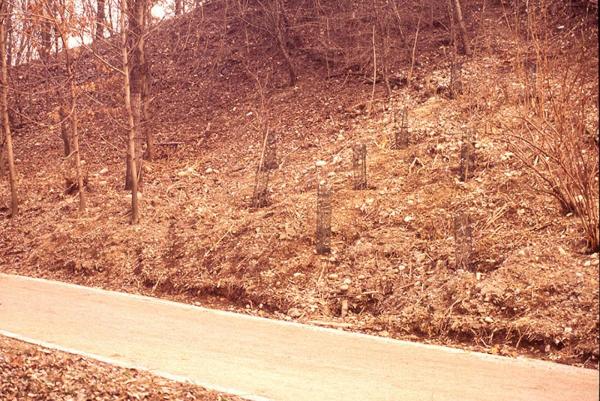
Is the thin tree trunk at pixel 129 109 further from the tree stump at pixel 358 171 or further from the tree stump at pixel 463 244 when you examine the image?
the tree stump at pixel 463 244

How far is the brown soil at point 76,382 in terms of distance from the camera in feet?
18.8

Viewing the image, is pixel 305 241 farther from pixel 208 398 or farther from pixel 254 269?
pixel 208 398

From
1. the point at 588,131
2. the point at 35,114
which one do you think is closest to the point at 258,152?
the point at 588,131

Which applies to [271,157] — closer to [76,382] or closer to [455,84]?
[455,84]

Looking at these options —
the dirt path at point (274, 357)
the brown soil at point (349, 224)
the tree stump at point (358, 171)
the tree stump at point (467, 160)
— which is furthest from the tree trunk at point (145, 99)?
the tree stump at point (467, 160)

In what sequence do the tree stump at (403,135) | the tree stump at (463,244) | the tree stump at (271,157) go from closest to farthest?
the tree stump at (463,244) → the tree stump at (403,135) → the tree stump at (271,157)

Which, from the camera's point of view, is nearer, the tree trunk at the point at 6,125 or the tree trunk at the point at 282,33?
the tree trunk at the point at 6,125

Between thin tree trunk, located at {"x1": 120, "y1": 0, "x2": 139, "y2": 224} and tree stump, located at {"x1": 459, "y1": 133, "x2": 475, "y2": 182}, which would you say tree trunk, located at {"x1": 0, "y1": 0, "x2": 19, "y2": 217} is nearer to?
thin tree trunk, located at {"x1": 120, "y1": 0, "x2": 139, "y2": 224}

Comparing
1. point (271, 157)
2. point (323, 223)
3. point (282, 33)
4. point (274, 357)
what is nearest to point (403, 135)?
point (271, 157)

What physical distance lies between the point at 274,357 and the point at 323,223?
8.83 feet

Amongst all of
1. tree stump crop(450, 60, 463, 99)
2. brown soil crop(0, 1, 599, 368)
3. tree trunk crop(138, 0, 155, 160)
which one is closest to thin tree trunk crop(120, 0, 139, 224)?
brown soil crop(0, 1, 599, 368)

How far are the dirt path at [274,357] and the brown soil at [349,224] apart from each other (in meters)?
0.46

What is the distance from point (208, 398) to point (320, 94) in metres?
11.2

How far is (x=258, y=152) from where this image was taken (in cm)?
1395
